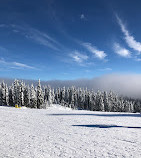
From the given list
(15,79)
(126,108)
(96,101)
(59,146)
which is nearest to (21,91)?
(15,79)

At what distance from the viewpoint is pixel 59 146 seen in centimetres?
862

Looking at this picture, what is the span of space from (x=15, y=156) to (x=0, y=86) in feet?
251

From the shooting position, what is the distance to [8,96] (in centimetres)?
7488

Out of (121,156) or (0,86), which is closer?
(121,156)

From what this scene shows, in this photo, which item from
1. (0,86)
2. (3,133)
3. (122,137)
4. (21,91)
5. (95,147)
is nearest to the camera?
(95,147)

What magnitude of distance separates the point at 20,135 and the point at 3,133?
1.74m

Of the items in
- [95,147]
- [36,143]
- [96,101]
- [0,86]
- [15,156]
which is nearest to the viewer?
[15,156]

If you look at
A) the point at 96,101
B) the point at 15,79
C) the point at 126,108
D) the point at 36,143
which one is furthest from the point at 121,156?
the point at 126,108

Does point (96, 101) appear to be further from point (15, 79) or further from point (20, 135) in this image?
point (20, 135)

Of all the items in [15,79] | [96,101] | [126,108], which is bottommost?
[126,108]

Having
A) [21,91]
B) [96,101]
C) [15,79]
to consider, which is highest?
[15,79]

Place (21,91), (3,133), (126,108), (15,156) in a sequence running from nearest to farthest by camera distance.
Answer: (15,156) < (3,133) < (21,91) < (126,108)

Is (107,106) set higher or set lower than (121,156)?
lower

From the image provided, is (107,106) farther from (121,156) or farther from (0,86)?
(121,156)
